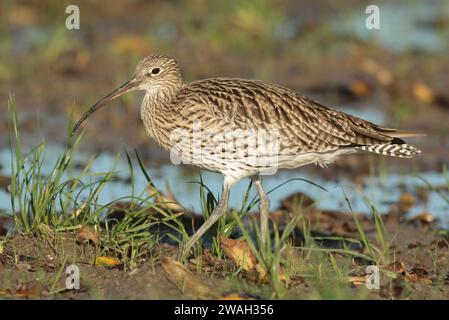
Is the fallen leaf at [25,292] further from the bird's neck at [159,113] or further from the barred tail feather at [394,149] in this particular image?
the barred tail feather at [394,149]

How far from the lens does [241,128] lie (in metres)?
8.04

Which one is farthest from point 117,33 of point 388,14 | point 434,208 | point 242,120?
point 242,120

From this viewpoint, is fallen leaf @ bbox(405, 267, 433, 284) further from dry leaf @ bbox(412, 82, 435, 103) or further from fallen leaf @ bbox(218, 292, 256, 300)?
dry leaf @ bbox(412, 82, 435, 103)

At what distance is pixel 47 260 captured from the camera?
24.3ft

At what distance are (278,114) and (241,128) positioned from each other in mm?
371

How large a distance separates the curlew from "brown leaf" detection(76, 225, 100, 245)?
71cm

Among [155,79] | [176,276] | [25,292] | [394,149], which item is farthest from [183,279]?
[394,149]

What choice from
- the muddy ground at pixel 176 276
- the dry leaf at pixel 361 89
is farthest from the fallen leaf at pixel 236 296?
the dry leaf at pixel 361 89

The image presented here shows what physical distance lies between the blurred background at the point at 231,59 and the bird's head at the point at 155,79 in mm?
2135

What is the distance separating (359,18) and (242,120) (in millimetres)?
9929

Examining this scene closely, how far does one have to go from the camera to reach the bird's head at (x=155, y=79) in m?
8.59

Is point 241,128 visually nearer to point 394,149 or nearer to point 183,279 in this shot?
point 394,149

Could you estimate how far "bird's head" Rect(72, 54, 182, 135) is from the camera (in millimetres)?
8586

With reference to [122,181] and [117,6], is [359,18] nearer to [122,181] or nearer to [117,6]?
[117,6]
